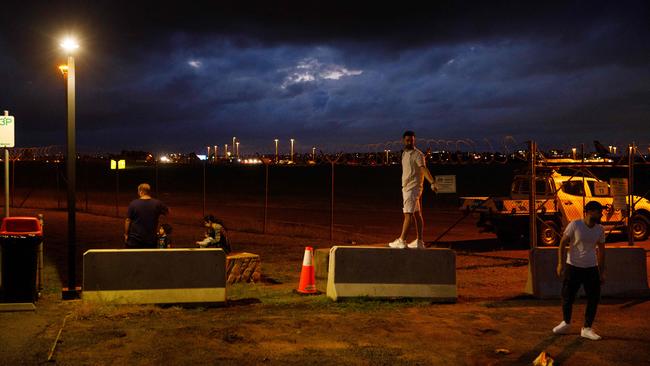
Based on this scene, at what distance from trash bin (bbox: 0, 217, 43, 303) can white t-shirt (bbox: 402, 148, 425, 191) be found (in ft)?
18.0

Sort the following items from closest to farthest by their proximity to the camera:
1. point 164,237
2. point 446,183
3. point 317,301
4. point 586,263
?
1. point 586,263
2. point 317,301
3. point 446,183
4. point 164,237

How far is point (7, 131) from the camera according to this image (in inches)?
506

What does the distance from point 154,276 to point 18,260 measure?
1.82m

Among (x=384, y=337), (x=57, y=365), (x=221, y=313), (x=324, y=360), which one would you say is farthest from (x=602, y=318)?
(x=57, y=365)

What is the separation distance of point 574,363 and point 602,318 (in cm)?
249

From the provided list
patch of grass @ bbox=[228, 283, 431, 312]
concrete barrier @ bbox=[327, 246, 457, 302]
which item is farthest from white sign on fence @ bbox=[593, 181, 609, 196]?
patch of grass @ bbox=[228, 283, 431, 312]

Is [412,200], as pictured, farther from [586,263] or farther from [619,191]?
[619,191]

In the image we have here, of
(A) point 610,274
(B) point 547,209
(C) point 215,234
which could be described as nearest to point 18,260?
(C) point 215,234

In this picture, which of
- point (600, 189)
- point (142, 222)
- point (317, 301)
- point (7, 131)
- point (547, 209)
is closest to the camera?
point (317, 301)

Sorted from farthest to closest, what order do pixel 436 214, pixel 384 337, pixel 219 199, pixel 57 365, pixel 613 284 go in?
pixel 219 199, pixel 436 214, pixel 613 284, pixel 384 337, pixel 57 365

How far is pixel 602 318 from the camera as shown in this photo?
9070 millimetres

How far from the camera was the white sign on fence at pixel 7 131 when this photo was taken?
42.1 feet

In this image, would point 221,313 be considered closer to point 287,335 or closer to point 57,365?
point 287,335

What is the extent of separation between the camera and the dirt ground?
7008mm
